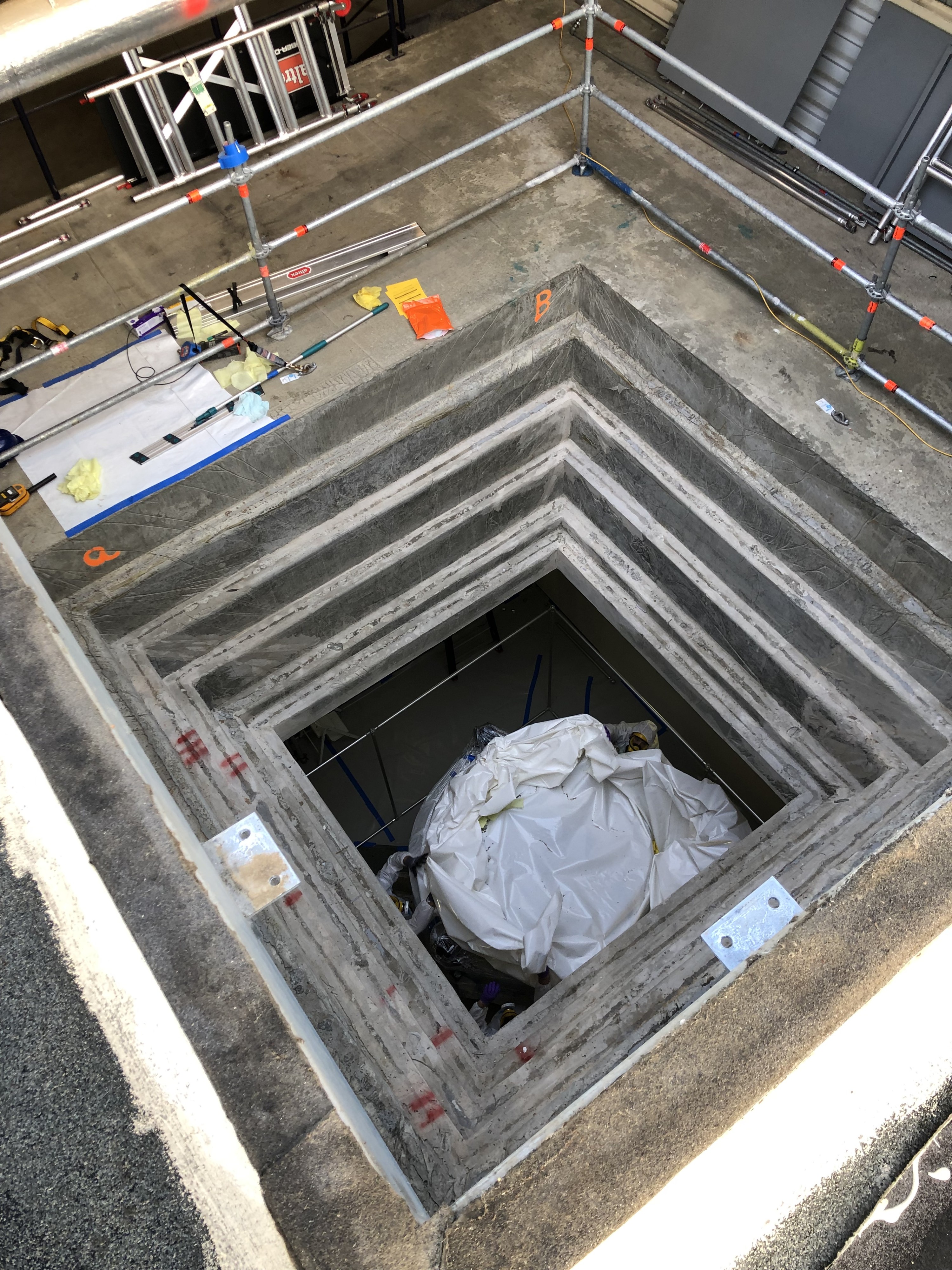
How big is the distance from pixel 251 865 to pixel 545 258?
390 centimetres

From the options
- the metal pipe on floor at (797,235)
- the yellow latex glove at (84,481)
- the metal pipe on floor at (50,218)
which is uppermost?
the metal pipe on floor at (50,218)

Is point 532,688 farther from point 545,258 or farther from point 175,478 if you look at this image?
point 175,478

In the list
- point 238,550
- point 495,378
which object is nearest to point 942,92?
point 495,378

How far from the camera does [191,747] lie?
181 inches

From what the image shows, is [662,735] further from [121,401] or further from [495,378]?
[121,401]

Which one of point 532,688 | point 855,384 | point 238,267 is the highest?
point 238,267

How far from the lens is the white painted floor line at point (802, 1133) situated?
2.45 m

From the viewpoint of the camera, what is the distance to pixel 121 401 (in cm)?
475

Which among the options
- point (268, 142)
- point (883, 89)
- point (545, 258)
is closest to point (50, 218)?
point (268, 142)

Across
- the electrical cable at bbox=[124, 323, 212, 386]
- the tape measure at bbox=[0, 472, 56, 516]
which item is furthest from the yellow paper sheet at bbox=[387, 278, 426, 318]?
the tape measure at bbox=[0, 472, 56, 516]

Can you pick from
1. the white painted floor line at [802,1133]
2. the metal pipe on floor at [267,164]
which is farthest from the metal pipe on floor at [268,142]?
the white painted floor line at [802,1133]

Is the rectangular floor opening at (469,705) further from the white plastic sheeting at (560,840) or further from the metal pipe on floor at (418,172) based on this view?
the metal pipe on floor at (418,172)

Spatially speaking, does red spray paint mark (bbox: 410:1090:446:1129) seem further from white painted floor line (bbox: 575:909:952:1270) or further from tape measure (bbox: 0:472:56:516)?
tape measure (bbox: 0:472:56:516)

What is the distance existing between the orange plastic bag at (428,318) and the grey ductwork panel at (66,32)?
178 centimetres
